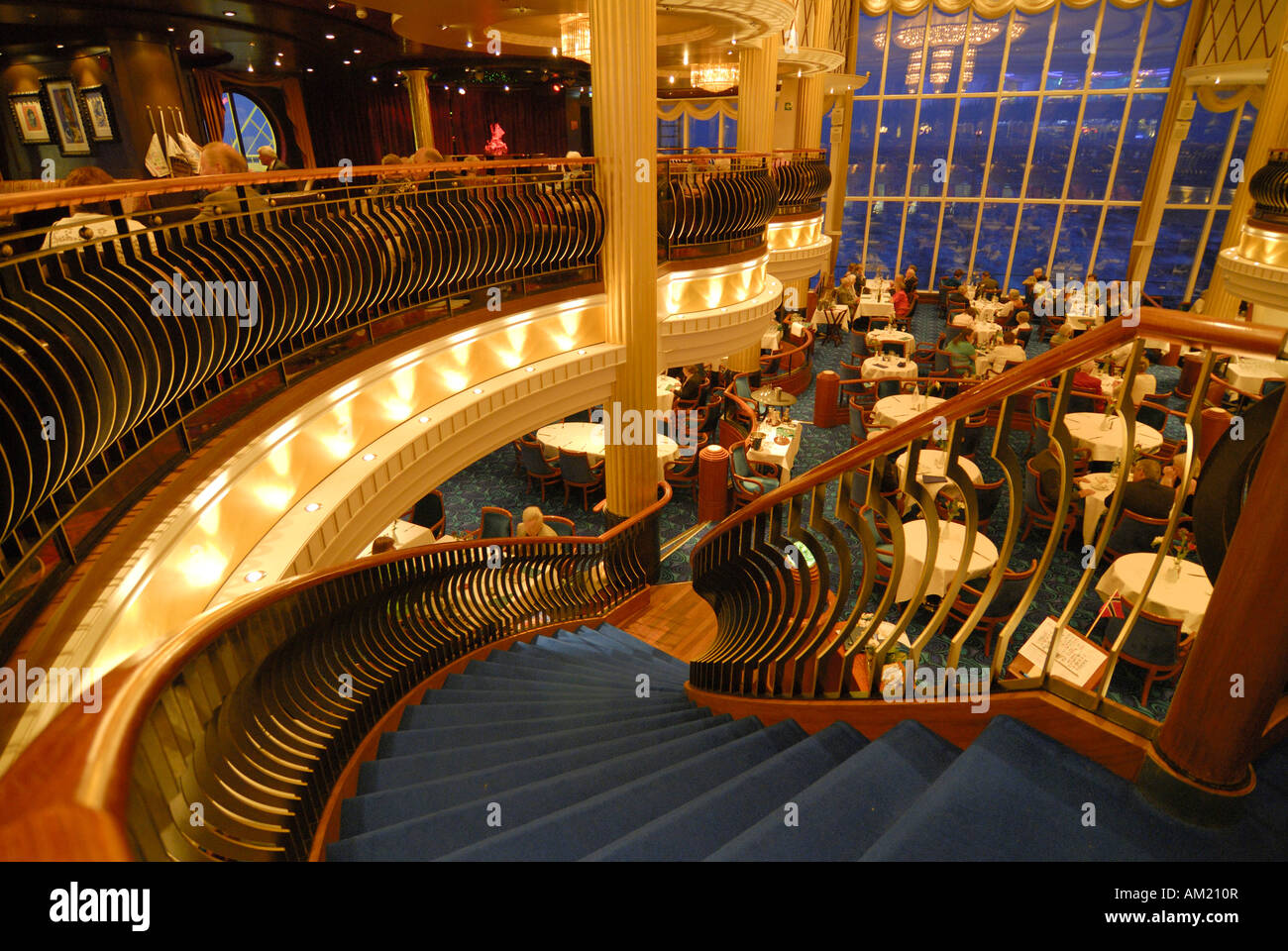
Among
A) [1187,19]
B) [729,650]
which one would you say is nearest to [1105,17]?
[1187,19]

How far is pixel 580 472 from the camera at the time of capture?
8.61 m

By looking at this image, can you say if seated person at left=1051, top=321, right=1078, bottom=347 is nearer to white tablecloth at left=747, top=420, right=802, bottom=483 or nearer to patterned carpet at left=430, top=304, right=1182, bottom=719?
patterned carpet at left=430, top=304, right=1182, bottom=719

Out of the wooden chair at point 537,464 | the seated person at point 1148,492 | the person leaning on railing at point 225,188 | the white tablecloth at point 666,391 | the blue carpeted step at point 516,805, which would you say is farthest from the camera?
the white tablecloth at point 666,391

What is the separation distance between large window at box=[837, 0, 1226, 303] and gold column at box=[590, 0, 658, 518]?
1356 centimetres

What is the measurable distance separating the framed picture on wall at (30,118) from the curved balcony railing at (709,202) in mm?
7243

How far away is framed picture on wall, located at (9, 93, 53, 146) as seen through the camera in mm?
7980

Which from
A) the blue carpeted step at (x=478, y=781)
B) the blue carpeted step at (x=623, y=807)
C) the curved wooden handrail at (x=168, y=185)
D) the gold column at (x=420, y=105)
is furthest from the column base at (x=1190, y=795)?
the gold column at (x=420, y=105)

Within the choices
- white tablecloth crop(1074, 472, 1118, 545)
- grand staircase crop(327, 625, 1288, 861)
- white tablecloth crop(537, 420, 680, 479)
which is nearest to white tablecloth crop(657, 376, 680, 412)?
white tablecloth crop(537, 420, 680, 479)

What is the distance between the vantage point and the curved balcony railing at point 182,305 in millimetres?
2262

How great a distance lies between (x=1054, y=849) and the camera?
1.41m

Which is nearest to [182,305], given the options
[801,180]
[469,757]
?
[469,757]

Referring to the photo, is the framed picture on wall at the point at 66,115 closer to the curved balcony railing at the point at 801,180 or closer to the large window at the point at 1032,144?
the curved balcony railing at the point at 801,180
